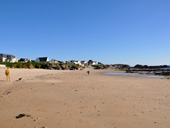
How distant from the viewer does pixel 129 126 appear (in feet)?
15.6

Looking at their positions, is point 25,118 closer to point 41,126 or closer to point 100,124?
point 41,126

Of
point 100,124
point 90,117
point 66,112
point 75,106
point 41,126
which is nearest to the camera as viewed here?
point 41,126

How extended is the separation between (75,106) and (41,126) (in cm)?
266

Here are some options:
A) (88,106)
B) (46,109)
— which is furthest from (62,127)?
(88,106)

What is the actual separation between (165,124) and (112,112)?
2.14m

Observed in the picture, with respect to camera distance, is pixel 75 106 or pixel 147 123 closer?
pixel 147 123

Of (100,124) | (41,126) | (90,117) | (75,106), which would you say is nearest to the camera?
(41,126)

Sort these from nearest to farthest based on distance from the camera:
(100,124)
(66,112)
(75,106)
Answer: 1. (100,124)
2. (66,112)
3. (75,106)

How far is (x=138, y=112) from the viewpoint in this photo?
626 centimetres

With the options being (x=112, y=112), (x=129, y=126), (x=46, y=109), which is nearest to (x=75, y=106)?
(x=46, y=109)

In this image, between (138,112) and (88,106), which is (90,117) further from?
(138,112)

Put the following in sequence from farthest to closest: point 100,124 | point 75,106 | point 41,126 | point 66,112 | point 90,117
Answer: point 75,106 → point 66,112 → point 90,117 → point 100,124 → point 41,126

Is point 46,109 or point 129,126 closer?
point 129,126

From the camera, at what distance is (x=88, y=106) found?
698 centimetres
